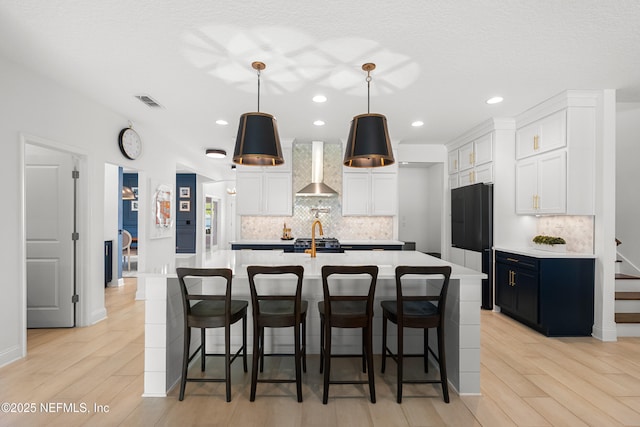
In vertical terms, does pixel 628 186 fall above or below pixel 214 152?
below

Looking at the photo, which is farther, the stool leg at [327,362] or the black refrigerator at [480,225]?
the black refrigerator at [480,225]

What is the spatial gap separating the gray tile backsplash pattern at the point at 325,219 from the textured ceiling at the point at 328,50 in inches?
74.2

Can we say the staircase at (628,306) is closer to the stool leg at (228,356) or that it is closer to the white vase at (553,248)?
the white vase at (553,248)

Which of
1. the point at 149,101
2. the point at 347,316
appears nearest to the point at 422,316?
the point at 347,316

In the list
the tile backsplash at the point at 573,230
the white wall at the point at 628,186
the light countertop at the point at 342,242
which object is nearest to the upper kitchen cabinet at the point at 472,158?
the tile backsplash at the point at 573,230

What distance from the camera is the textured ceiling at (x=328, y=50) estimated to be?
223 cm

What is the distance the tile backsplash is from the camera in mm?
3777

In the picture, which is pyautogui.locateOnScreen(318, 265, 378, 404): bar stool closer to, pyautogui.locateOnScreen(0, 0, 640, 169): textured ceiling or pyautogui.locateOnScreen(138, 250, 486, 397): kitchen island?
pyautogui.locateOnScreen(138, 250, 486, 397): kitchen island

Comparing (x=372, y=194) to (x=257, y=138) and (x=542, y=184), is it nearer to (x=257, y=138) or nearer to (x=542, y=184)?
(x=542, y=184)

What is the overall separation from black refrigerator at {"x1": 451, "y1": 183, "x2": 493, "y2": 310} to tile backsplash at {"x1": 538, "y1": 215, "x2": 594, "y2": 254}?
691mm

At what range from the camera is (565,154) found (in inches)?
147

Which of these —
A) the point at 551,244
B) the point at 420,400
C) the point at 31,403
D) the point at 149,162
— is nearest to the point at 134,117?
the point at 149,162

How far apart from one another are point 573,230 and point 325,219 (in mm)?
3646

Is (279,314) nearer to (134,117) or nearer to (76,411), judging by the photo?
(76,411)
